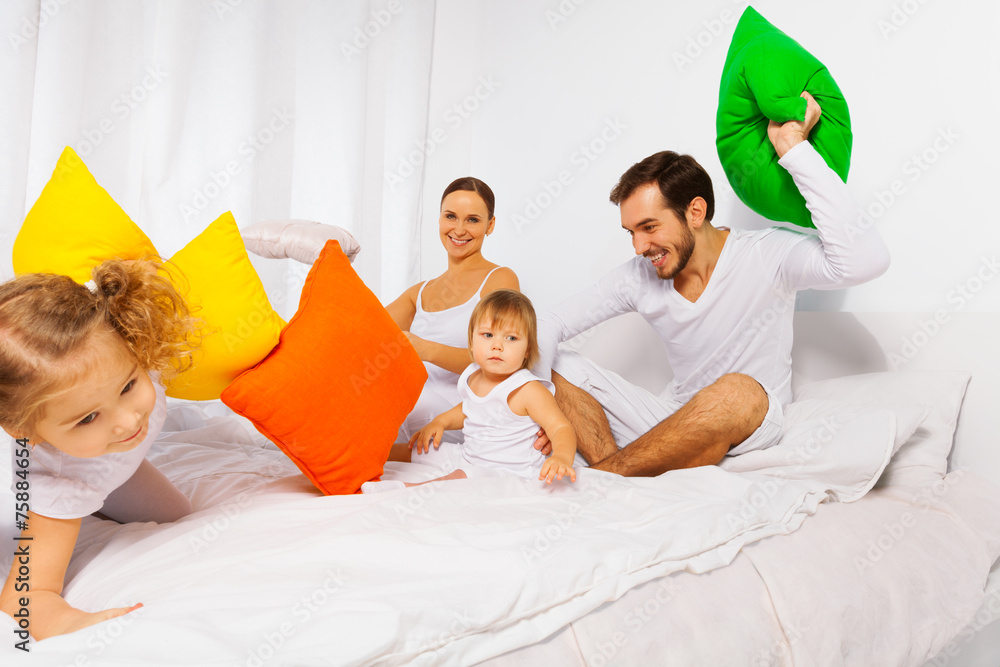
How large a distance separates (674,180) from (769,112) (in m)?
0.28

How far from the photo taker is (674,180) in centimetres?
167

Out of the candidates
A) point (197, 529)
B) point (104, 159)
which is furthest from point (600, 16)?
point (197, 529)

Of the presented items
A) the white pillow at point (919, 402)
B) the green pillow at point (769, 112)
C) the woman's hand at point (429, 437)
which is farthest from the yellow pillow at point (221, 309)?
the white pillow at point (919, 402)

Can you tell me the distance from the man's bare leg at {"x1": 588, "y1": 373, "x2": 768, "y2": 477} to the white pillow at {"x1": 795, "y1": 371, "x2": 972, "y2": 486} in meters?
0.28

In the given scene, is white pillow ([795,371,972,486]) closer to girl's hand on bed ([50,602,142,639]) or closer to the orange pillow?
the orange pillow

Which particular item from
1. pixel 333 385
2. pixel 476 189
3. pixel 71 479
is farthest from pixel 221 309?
pixel 476 189

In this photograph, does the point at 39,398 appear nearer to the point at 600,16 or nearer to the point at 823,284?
the point at 823,284

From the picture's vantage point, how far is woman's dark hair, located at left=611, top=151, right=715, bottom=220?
167 cm

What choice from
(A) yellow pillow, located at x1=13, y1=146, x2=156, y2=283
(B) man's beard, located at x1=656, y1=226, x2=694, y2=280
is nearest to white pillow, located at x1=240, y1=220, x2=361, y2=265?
(A) yellow pillow, located at x1=13, y1=146, x2=156, y2=283

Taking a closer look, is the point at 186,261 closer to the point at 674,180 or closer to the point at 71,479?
the point at 71,479

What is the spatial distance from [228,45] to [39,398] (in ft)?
6.29

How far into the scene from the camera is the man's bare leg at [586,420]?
154 cm

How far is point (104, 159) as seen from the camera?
2010 millimetres

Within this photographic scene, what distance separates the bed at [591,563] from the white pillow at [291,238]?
473mm
